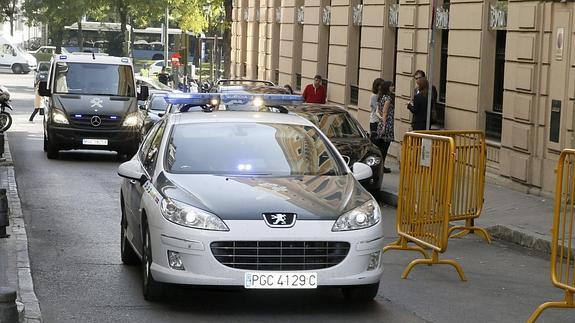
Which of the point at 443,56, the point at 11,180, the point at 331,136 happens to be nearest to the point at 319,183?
the point at 331,136

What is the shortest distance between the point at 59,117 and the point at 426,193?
14.8 meters

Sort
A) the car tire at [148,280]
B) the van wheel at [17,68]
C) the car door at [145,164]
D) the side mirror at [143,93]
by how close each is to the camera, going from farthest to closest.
→ 1. the van wheel at [17,68]
2. the side mirror at [143,93]
3. the car door at [145,164]
4. the car tire at [148,280]

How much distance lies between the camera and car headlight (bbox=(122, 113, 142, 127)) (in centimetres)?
2588

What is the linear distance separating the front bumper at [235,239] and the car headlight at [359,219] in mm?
47

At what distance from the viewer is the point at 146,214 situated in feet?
32.3

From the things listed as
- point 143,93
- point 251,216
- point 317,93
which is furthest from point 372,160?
point 317,93

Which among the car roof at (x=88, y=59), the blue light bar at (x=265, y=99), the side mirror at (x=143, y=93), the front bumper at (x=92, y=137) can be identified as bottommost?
the front bumper at (x=92, y=137)

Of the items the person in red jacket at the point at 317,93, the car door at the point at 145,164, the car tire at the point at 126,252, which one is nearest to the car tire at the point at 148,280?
the car door at the point at 145,164

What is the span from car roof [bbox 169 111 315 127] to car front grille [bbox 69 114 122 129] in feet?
47.5

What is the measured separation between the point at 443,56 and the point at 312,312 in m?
15.8

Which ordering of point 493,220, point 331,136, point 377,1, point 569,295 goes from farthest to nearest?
1. point 377,1
2. point 331,136
3. point 493,220
4. point 569,295

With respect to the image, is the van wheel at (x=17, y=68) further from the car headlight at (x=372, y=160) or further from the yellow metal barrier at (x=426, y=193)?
the yellow metal barrier at (x=426, y=193)

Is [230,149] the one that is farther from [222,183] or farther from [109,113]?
[109,113]

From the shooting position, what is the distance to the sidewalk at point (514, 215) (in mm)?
14195
